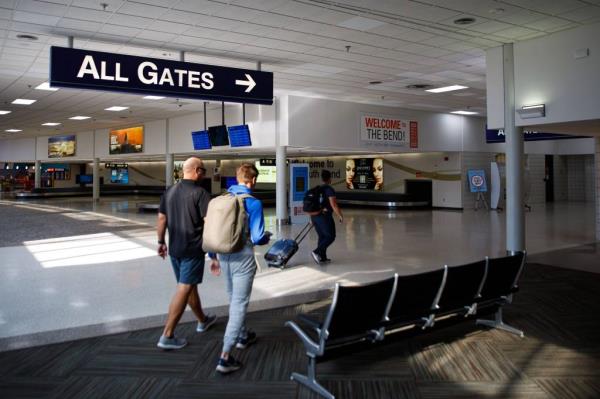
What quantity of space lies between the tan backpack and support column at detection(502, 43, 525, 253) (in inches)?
260

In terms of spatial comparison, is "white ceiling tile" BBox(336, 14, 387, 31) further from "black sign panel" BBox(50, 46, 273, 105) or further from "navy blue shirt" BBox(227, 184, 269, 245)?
"navy blue shirt" BBox(227, 184, 269, 245)

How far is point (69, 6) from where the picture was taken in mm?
7016

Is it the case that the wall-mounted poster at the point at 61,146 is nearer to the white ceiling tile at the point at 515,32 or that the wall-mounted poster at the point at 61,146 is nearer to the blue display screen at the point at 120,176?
the blue display screen at the point at 120,176

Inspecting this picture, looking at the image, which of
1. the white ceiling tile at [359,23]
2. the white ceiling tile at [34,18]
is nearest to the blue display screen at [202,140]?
the white ceiling tile at [34,18]

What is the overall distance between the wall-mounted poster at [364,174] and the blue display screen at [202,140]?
10.5 metres

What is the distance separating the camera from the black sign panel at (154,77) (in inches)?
292

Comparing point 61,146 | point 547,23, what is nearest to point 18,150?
point 61,146

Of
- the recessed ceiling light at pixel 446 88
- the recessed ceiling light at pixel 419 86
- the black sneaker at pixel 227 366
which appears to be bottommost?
the black sneaker at pixel 227 366

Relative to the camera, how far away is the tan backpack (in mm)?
3912

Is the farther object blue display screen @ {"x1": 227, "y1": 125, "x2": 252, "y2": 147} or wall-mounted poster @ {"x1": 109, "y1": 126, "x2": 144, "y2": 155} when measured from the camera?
wall-mounted poster @ {"x1": 109, "y1": 126, "x2": 144, "y2": 155}

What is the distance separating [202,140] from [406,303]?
563 inches

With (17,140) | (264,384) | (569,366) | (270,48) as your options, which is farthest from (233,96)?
(17,140)

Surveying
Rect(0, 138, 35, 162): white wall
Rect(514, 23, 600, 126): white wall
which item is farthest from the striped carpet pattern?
Answer: Rect(0, 138, 35, 162): white wall

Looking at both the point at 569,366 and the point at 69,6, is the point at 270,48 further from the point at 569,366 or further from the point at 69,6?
the point at 569,366
